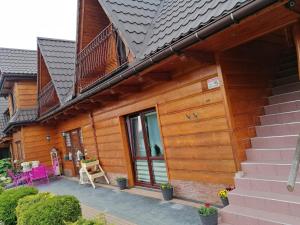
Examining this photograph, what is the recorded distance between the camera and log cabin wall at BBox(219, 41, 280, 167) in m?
4.97

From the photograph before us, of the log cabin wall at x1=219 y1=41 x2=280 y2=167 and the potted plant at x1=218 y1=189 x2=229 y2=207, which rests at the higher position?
the log cabin wall at x1=219 y1=41 x2=280 y2=167

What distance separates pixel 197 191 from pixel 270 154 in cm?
167

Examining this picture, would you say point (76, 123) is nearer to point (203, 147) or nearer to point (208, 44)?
point (203, 147)

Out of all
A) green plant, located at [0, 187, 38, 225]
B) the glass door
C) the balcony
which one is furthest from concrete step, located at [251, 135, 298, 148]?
green plant, located at [0, 187, 38, 225]

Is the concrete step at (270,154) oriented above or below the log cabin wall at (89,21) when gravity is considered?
below

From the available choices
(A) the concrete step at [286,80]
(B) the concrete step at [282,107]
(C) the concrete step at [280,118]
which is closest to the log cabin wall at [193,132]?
(C) the concrete step at [280,118]

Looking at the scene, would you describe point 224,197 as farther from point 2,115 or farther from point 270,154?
point 2,115

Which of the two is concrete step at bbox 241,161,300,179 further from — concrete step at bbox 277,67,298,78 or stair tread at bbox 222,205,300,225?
concrete step at bbox 277,67,298,78

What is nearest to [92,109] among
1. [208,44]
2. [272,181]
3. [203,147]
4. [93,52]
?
[93,52]

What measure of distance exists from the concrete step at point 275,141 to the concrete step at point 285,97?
38.8 inches

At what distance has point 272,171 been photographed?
441 cm

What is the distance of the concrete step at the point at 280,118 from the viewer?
4.94 metres

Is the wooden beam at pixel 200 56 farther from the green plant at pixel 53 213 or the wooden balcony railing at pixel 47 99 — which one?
the wooden balcony railing at pixel 47 99

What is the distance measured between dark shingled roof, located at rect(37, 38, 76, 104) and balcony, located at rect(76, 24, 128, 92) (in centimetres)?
219
